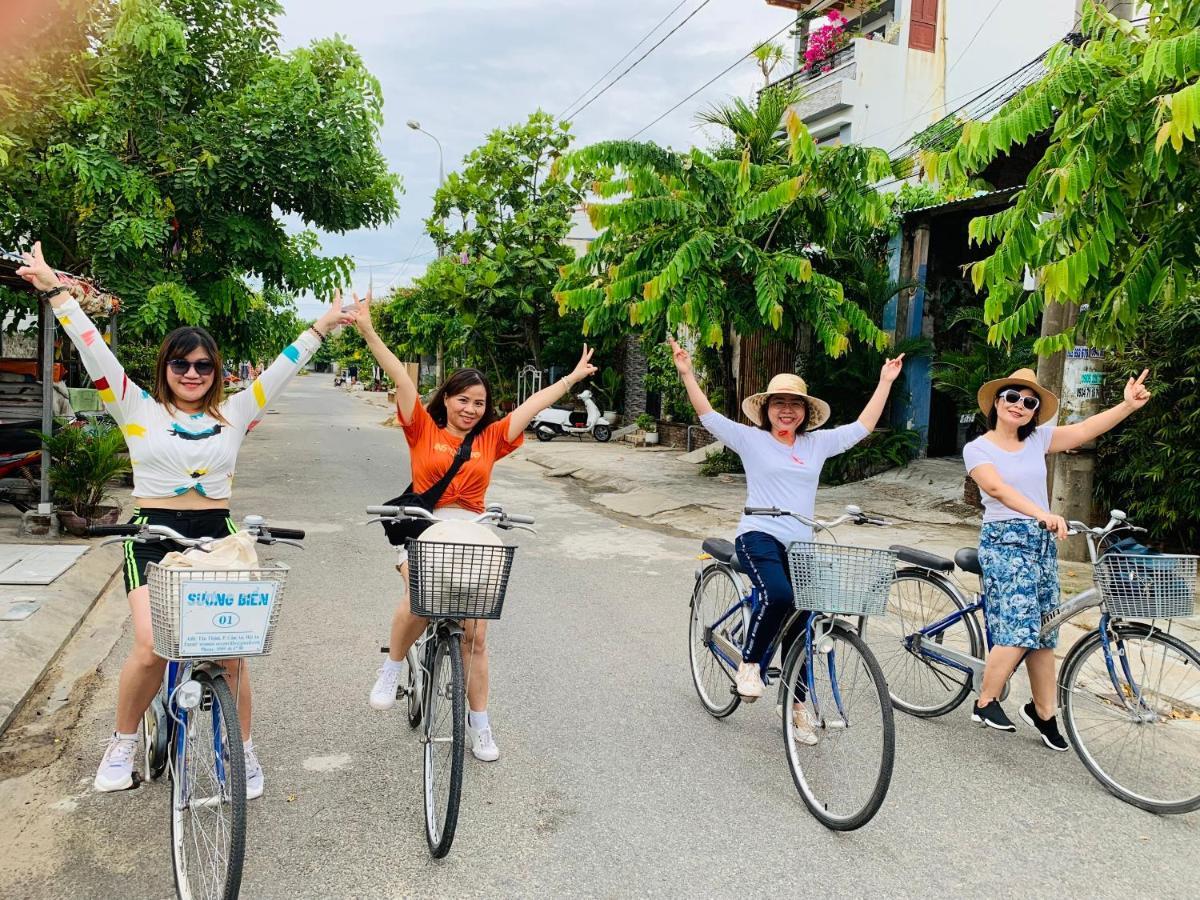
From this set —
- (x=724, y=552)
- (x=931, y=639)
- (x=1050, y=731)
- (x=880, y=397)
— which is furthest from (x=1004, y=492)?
(x=724, y=552)

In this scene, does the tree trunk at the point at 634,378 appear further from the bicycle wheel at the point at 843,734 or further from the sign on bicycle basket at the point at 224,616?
the sign on bicycle basket at the point at 224,616

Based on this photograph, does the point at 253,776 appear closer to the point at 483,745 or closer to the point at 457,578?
the point at 483,745

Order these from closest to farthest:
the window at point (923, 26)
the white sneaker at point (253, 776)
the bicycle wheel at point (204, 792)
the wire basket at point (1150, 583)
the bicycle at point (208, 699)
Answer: the bicycle at point (208, 699) < the bicycle wheel at point (204, 792) < the white sneaker at point (253, 776) < the wire basket at point (1150, 583) < the window at point (923, 26)

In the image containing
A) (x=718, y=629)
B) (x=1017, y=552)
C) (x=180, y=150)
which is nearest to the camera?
(x=1017, y=552)

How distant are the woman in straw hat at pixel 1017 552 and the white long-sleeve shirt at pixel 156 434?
10.7 feet

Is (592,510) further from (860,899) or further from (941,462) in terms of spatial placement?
(860,899)

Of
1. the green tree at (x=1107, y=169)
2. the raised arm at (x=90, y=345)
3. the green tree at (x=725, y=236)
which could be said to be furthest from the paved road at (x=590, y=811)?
the green tree at (x=725, y=236)

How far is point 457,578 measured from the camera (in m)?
3.17

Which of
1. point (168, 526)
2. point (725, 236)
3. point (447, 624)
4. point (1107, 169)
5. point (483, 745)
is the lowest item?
point (483, 745)

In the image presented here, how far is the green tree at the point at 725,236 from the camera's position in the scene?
11.5 metres

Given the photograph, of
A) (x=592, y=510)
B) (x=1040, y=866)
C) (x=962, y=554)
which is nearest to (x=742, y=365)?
(x=592, y=510)

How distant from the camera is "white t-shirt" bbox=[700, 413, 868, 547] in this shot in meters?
4.20

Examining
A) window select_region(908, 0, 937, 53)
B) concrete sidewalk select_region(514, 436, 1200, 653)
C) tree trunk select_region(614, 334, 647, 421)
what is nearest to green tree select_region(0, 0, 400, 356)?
concrete sidewalk select_region(514, 436, 1200, 653)

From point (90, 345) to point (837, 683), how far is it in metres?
3.08
